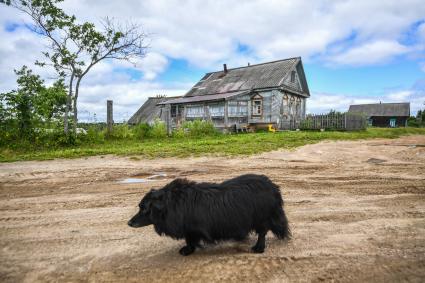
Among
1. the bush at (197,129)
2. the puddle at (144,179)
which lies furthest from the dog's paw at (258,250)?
the bush at (197,129)

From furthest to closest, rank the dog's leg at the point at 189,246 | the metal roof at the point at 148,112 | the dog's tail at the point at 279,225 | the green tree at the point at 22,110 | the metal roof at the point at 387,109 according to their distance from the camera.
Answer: the metal roof at the point at 387,109 < the metal roof at the point at 148,112 < the green tree at the point at 22,110 < the dog's tail at the point at 279,225 < the dog's leg at the point at 189,246

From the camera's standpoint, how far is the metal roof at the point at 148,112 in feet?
122

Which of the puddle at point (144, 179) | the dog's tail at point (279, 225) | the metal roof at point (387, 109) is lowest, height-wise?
the puddle at point (144, 179)

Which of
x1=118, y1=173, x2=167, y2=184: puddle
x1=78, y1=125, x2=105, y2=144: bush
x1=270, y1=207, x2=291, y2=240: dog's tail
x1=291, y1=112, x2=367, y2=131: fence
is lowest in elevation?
x1=118, y1=173, x2=167, y2=184: puddle

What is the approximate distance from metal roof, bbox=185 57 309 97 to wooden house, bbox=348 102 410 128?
81.9 ft

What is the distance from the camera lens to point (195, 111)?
2736cm

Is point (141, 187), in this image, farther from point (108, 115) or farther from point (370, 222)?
point (108, 115)

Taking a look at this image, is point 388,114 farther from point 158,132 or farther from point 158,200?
point 158,200

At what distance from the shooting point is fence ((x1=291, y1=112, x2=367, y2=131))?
2283 cm

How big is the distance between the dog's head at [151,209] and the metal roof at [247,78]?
2299 cm

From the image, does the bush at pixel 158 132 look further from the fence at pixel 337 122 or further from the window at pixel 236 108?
the fence at pixel 337 122

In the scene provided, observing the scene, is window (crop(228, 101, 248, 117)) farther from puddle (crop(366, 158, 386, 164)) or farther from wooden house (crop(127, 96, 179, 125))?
puddle (crop(366, 158, 386, 164))

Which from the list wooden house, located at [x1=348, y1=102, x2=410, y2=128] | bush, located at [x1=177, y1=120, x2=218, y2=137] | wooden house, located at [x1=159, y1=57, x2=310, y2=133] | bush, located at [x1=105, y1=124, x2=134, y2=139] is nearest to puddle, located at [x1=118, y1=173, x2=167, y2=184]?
bush, located at [x1=105, y1=124, x2=134, y2=139]

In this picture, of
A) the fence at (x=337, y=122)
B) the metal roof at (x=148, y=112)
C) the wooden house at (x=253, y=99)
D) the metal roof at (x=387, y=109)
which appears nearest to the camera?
the fence at (x=337, y=122)
